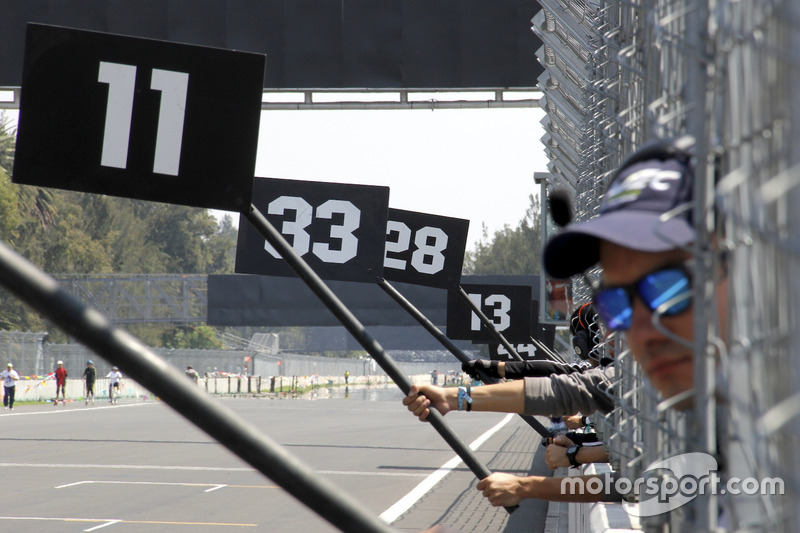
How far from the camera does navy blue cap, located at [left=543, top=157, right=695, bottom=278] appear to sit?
1366 mm

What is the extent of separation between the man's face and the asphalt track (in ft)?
9.47

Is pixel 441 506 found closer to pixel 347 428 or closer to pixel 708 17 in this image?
pixel 708 17

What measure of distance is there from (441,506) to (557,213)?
10044 mm

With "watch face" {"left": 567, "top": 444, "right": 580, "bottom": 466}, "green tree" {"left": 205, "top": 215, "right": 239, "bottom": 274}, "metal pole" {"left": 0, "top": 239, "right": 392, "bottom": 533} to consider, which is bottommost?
"watch face" {"left": 567, "top": 444, "right": 580, "bottom": 466}

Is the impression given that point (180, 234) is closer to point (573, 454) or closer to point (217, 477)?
point (217, 477)

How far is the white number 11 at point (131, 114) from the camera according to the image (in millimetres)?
2777

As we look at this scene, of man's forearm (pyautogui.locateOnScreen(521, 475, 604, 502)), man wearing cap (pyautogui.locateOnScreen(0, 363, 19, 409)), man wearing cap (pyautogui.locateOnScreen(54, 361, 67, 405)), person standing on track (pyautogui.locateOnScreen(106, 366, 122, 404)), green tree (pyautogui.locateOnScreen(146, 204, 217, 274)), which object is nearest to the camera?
man's forearm (pyautogui.locateOnScreen(521, 475, 604, 502))

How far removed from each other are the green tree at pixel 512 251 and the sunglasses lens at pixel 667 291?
104 meters

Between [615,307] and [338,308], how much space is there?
163cm

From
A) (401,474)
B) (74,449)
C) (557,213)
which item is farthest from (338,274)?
(74,449)

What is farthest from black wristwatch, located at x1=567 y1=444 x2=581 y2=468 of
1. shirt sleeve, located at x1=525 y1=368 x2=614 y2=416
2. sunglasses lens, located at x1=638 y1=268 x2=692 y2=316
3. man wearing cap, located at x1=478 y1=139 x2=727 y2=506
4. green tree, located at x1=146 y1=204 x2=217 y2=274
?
green tree, located at x1=146 y1=204 x2=217 y2=274

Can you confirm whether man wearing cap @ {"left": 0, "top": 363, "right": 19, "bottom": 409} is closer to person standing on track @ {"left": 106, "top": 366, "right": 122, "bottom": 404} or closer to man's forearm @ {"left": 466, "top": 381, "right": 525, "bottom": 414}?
person standing on track @ {"left": 106, "top": 366, "right": 122, "bottom": 404}

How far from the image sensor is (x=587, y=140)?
5.89 m

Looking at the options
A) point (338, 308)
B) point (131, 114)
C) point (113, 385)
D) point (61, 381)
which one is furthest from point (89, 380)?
point (131, 114)
